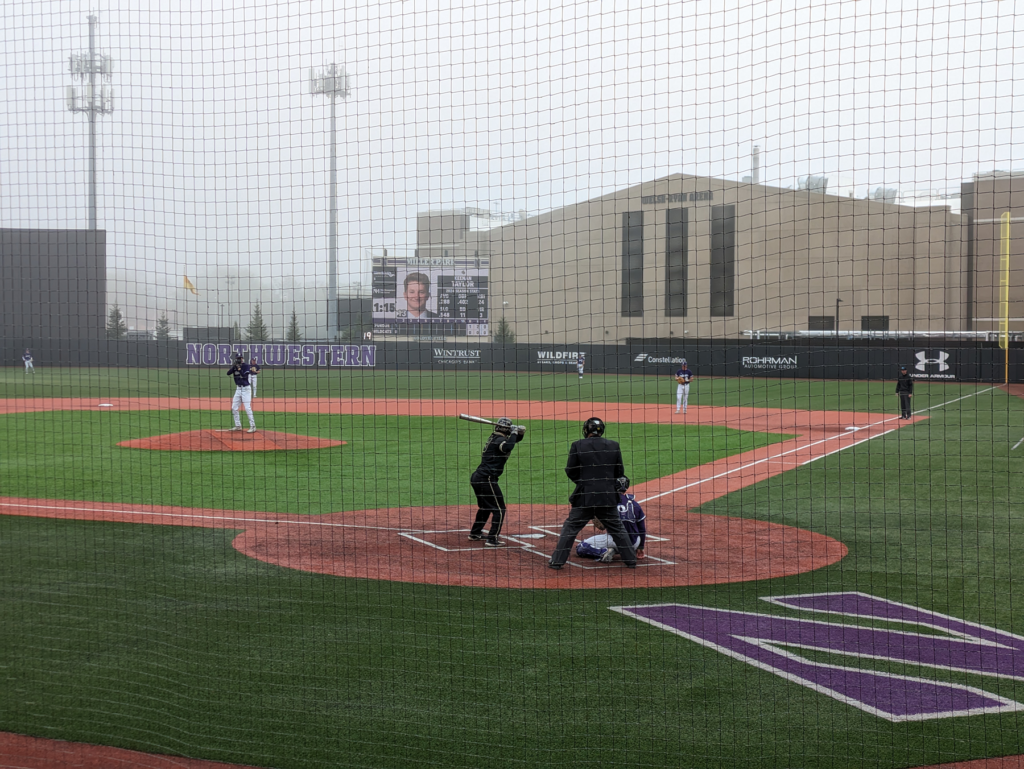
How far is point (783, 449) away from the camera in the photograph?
64.9 ft

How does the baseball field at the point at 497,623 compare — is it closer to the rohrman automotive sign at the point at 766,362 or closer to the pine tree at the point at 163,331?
the pine tree at the point at 163,331

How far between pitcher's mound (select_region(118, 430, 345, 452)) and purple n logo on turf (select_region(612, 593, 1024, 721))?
42.3ft

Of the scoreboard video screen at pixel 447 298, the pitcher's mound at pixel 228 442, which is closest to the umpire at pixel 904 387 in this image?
the scoreboard video screen at pixel 447 298

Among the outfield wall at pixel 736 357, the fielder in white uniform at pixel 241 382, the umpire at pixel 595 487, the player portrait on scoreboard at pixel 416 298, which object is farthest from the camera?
the outfield wall at pixel 736 357

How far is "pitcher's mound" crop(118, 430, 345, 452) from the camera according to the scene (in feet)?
62.1

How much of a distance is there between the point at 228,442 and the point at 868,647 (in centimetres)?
1506

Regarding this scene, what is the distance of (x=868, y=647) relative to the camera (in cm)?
699

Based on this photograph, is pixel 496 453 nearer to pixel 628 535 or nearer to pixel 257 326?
pixel 628 535

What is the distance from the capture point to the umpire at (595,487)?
897cm

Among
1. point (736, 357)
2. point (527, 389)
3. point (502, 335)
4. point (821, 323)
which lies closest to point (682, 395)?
point (527, 389)

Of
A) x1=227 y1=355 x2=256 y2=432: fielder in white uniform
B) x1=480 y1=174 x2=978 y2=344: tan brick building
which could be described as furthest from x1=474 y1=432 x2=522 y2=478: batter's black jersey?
x1=480 y1=174 x2=978 y2=344: tan brick building

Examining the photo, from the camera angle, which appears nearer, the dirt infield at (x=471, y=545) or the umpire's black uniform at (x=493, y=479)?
the dirt infield at (x=471, y=545)

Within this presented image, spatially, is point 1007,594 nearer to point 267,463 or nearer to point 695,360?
point 267,463

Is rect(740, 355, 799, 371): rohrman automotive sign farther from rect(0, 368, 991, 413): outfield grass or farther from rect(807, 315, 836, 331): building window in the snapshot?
rect(807, 315, 836, 331): building window
